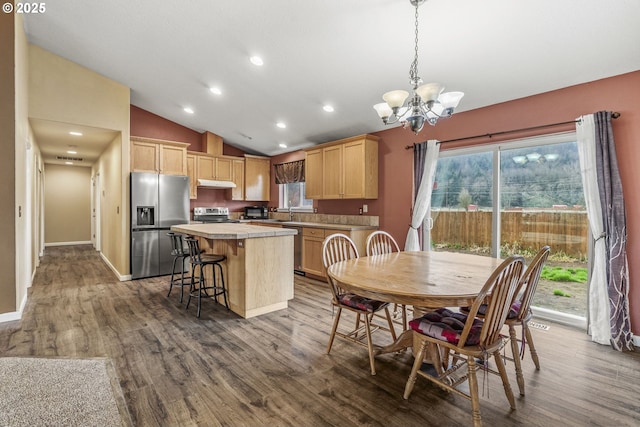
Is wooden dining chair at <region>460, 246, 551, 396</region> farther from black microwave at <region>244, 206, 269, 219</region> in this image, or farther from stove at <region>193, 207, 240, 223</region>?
black microwave at <region>244, 206, 269, 219</region>

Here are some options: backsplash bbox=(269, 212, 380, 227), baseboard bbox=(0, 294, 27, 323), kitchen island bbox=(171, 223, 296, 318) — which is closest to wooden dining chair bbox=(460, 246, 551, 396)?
kitchen island bbox=(171, 223, 296, 318)

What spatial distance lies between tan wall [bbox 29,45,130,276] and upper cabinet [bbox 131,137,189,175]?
271 millimetres

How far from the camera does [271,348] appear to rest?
2.64 meters

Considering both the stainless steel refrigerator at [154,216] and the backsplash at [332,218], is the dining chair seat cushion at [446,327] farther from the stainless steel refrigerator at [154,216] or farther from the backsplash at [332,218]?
the stainless steel refrigerator at [154,216]

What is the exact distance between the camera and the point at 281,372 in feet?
7.42

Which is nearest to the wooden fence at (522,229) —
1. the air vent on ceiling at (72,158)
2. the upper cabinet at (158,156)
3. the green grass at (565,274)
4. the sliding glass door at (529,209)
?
the sliding glass door at (529,209)

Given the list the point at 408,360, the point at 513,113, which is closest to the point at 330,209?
the point at 513,113

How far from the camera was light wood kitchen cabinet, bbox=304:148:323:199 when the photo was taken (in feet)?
17.8

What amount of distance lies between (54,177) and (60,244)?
1853mm

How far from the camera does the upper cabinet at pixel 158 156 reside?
5258 millimetres

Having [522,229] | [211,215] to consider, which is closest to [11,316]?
[211,215]

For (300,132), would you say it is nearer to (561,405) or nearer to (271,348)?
(271,348)

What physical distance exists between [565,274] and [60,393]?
4.52m

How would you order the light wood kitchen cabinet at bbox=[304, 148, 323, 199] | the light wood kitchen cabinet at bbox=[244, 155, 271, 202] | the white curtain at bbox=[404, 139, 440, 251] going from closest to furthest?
the white curtain at bbox=[404, 139, 440, 251]
the light wood kitchen cabinet at bbox=[304, 148, 323, 199]
the light wood kitchen cabinet at bbox=[244, 155, 271, 202]
